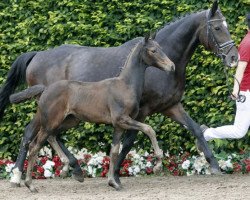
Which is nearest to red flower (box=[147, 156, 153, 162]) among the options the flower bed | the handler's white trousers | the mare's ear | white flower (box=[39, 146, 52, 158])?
the flower bed

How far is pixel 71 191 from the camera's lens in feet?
28.5

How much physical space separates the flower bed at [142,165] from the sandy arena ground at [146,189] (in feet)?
0.61

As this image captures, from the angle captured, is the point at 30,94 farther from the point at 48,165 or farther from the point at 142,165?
the point at 142,165

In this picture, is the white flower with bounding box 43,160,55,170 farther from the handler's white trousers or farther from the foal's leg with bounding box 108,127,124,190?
the handler's white trousers

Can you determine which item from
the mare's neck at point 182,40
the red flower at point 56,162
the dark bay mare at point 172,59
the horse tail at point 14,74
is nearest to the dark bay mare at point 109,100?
the dark bay mare at point 172,59

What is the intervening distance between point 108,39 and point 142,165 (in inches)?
68.4

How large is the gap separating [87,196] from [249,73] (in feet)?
7.59

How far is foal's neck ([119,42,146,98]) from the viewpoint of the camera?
8.23 meters

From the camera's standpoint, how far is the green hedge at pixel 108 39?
32.4 feet

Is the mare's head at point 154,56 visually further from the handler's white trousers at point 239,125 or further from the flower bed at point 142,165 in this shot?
the flower bed at point 142,165

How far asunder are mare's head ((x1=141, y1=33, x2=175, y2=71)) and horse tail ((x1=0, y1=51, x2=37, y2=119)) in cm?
211

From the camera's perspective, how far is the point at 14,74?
984 cm

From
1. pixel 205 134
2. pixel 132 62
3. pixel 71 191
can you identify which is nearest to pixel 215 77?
pixel 205 134

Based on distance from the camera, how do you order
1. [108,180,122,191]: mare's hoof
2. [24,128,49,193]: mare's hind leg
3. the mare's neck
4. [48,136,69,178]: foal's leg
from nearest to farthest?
[108,180,122,191]: mare's hoof
[24,128,49,193]: mare's hind leg
[48,136,69,178]: foal's leg
the mare's neck
